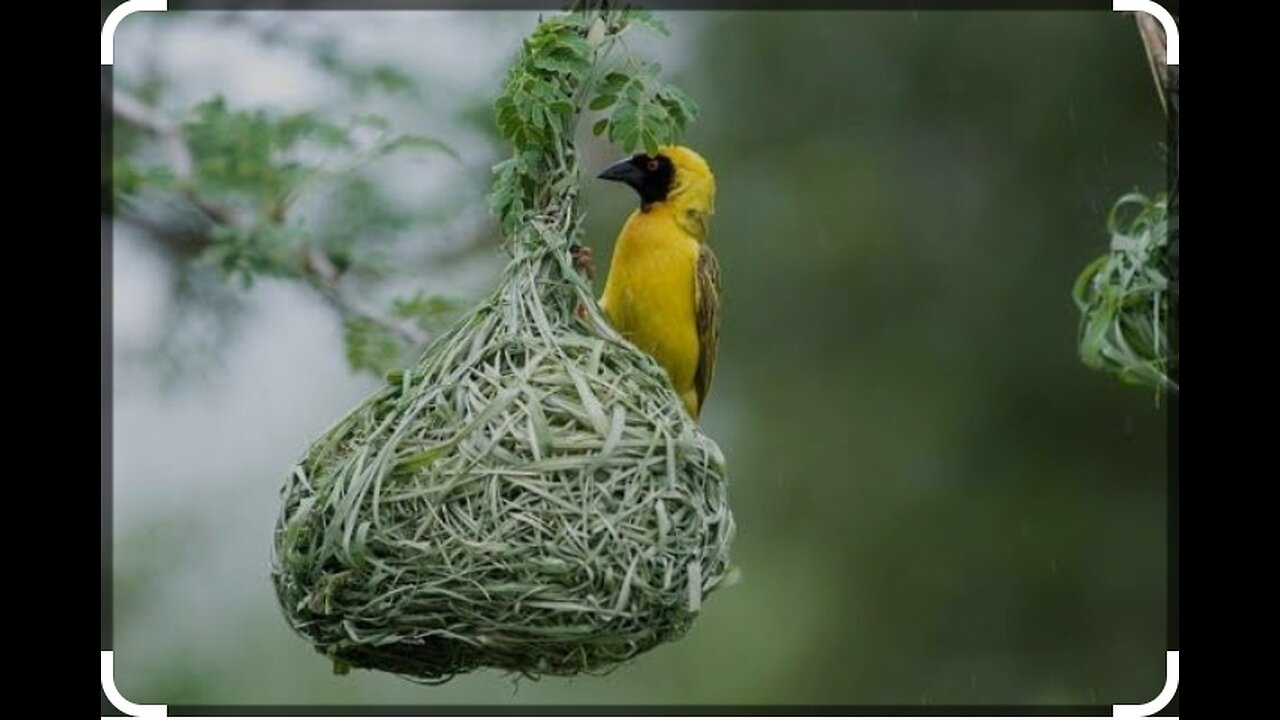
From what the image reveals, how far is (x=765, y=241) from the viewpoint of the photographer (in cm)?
923

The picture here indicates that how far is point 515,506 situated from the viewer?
3377 millimetres

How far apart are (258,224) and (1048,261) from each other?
5057mm

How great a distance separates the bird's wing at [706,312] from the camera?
4289 mm

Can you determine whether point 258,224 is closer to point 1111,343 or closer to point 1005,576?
point 1111,343

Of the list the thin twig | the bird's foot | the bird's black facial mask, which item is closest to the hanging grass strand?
the thin twig

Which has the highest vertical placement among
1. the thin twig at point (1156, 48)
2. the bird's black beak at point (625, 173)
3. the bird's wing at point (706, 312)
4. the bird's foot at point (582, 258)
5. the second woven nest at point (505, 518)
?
the thin twig at point (1156, 48)

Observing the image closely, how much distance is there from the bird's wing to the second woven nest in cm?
67

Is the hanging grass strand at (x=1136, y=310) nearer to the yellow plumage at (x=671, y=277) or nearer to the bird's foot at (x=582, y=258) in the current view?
the yellow plumage at (x=671, y=277)

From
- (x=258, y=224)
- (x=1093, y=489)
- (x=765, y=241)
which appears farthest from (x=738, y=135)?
(x=258, y=224)

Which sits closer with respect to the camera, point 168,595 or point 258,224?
point 258,224

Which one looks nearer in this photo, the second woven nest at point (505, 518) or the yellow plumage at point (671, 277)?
the second woven nest at point (505, 518)

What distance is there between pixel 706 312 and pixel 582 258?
580 mm

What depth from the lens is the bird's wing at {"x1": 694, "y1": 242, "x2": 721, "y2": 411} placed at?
14.1 feet

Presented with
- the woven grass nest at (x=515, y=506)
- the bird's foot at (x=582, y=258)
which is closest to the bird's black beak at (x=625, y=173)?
the bird's foot at (x=582, y=258)
